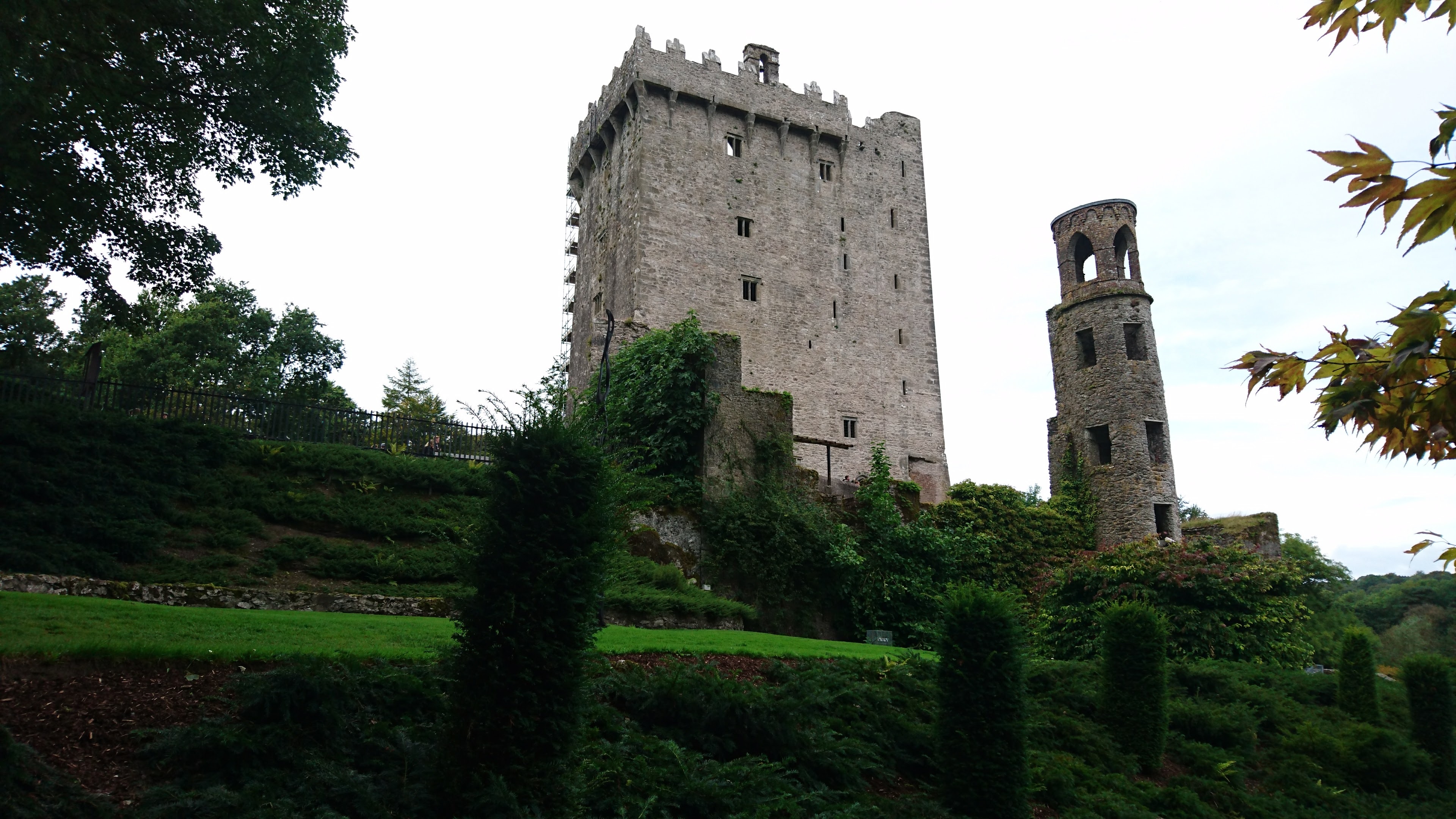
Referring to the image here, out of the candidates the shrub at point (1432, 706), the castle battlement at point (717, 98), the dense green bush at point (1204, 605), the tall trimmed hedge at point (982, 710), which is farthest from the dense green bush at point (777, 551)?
the castle battlement at point (717, 98)

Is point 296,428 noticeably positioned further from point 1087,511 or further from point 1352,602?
point 1352,602

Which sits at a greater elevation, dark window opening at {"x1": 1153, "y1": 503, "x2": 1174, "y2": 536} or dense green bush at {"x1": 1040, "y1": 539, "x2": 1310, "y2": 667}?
dark window opening at {"x1": 1153, "y1": 503, "x2": 1174, "y2": 536}

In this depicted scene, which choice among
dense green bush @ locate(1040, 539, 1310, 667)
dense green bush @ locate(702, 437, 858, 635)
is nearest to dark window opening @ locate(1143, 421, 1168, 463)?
dense green bush @ locate(1040, 539, 1310, 667)

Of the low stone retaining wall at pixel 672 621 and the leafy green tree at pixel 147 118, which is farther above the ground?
the leafy green tree at pixel 147 118

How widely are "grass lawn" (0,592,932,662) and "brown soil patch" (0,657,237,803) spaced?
0.13 metres

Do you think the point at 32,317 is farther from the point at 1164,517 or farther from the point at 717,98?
the point at 1164,517

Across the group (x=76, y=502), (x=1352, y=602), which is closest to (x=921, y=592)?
(x=76, y=502)

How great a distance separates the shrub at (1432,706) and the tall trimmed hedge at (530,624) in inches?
634

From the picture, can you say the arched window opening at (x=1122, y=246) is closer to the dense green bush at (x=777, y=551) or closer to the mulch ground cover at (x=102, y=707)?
the dense green bush at (x=777, y=551)

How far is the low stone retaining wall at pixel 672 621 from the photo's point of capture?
542 inches

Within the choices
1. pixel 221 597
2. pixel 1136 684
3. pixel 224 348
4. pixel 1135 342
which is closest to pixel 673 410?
pixel 221 597

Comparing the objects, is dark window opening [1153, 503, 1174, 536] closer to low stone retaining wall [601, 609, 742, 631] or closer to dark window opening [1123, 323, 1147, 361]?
dark window opening [1123, 323, 1147, 361]

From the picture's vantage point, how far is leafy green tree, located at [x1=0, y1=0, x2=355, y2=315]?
11.5 meters

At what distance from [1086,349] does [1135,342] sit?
1460 mm
